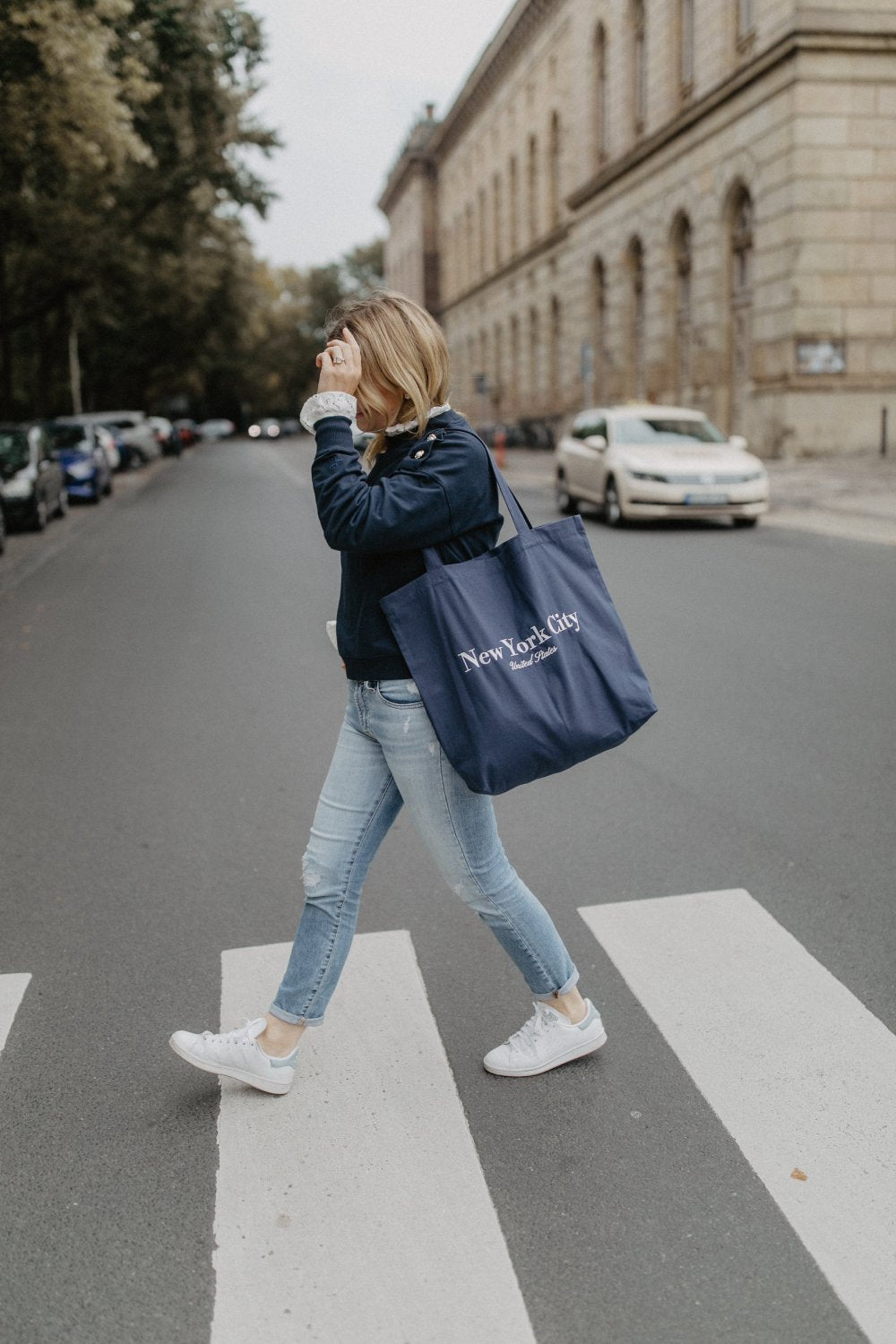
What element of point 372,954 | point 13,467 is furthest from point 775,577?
point 13,467

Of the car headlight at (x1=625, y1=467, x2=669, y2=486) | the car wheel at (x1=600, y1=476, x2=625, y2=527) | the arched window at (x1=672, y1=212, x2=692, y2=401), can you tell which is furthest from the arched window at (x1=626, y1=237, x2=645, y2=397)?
the car headlight at (x1=625, y1=467, x2=669, y2=486)

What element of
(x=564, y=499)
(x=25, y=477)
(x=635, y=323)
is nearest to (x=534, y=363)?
(x=635, y=323)

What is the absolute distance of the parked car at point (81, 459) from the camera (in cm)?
2569

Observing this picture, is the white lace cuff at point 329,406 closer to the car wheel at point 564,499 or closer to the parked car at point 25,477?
the parked car at point 25,477

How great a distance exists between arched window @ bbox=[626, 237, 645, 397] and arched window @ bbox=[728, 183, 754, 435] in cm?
713

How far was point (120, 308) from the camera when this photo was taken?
39.4 meters

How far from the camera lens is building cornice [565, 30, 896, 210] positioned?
88.3 ft

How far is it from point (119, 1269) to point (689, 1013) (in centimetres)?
170

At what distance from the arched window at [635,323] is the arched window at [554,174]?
12.2 metres

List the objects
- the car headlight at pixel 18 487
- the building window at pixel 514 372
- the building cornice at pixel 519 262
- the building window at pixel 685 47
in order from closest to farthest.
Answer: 1. the car headlight at pixel 18 487
2. the building window at pixel 685 47
3. the building cornice at pixel 519 262
4. the building window at pixel 514 372

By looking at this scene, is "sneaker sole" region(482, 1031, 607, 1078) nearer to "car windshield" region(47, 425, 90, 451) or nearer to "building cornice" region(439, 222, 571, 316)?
"car windshield" region(47, 425, 90, 451)

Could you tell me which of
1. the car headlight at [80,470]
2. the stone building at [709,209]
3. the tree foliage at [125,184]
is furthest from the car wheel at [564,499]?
the car headlight at [80,470]

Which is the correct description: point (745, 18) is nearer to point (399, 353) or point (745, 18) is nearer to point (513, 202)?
point (513, 202)

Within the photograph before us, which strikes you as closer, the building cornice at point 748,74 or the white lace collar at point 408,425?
the white lace collar at point 408,425
